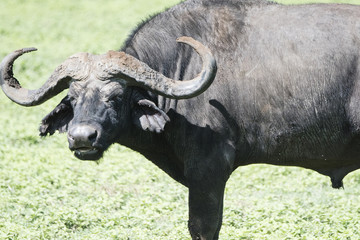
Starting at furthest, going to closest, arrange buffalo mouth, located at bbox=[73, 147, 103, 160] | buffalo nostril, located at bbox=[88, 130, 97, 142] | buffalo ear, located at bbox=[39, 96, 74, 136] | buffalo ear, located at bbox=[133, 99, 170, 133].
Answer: buffalo ear, located at bbox=[39, 96, 74, 136]
buffalo ear, located at bbox=[133, 99, 170, 133]
buffalo mouth, located at bbox=[73, 147, 103, 160]
buffalo nostril, located at bbox=[88, 130, 97, 142]

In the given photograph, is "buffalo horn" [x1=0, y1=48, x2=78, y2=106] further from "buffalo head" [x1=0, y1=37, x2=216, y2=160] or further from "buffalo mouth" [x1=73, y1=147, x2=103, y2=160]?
"buffalo mouth" [x1=73, y1=147, x2=103, y2=160]

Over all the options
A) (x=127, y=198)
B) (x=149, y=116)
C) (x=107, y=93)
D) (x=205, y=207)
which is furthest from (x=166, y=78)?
(x=127, y=198)

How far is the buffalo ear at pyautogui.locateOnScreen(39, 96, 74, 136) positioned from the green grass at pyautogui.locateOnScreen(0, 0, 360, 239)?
1.68m

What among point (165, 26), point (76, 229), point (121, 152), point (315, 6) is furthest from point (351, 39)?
point (121, 152)

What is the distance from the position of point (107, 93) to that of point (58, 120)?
0.67m

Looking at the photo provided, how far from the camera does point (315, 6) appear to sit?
6832 millimetres

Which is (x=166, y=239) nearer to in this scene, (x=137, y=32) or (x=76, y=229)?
(x=76, y=229)

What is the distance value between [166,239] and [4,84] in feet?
7.64

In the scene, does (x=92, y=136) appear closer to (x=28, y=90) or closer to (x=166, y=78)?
(x=166, y=78)

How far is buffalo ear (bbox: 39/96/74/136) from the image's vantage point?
664 cm

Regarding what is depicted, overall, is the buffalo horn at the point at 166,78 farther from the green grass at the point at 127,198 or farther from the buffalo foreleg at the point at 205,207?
the green grass at the point at 127,198

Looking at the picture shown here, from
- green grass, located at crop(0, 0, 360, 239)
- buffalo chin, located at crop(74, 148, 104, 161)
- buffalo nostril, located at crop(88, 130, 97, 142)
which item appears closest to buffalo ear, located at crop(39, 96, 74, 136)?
buffalo chin, located at crop(74, 148, 104, 161)

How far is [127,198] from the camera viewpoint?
948 cm

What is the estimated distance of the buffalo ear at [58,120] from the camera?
664cm
